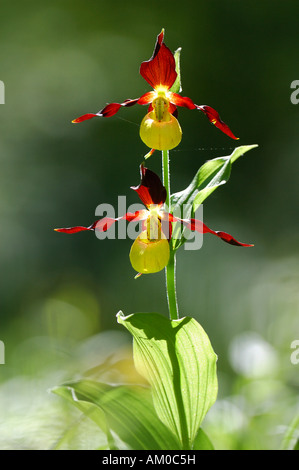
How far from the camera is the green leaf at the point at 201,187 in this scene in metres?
0.94

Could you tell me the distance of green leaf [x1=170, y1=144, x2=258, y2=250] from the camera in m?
0.94

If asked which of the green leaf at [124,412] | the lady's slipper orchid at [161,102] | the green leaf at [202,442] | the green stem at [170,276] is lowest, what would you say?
the green leaf at [202,442]

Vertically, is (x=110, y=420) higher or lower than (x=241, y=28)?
lower

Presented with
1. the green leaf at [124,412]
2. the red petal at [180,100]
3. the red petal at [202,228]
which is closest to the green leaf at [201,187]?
the red petal at [202,228]

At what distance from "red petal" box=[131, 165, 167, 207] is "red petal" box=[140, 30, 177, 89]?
0.22 metres

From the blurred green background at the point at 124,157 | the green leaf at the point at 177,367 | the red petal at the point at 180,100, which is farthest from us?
the blurred green background at the point at 124,157

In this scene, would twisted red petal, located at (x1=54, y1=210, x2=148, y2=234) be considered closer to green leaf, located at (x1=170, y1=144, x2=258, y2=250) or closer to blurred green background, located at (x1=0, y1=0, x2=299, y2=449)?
green leaf, located at (x1=170, y1=144, x2=258, y2=250)

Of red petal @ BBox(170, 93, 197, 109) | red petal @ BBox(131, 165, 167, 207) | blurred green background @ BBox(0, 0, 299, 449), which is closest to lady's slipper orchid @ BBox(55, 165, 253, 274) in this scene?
red petal @ BBox(131, 165, 167, 207)

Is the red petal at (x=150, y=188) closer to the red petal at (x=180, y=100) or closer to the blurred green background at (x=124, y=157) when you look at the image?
the red petal at (x=180, y=100)

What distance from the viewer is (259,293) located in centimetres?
242

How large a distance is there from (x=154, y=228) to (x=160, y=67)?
1.19ft

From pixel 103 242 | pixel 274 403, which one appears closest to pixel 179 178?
pixel 103 242

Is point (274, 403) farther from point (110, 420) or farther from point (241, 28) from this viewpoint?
point (241, 28)
